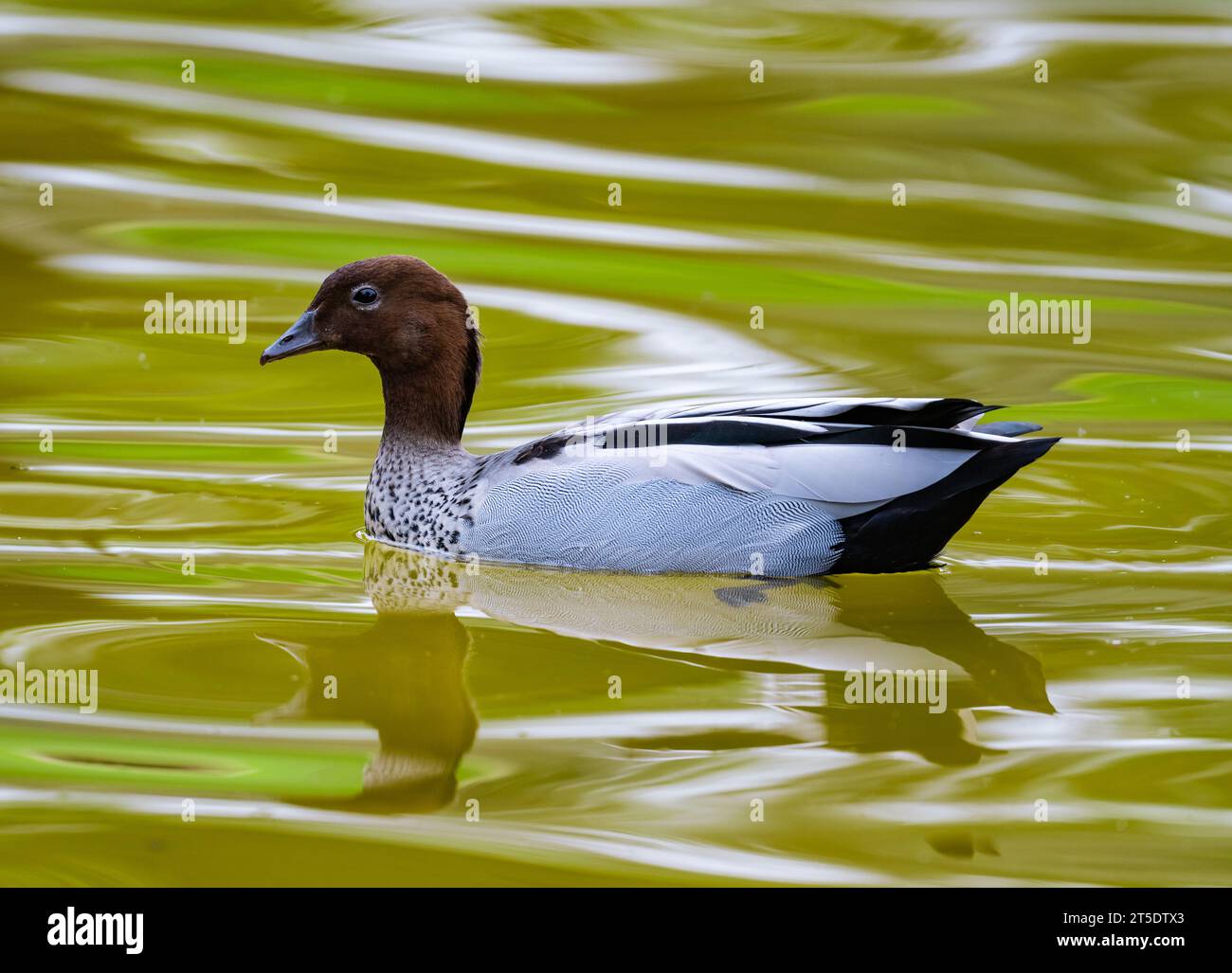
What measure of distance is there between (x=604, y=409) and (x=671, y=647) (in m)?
3.59

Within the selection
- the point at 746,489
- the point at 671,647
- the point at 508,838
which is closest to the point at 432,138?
the point at 746,489

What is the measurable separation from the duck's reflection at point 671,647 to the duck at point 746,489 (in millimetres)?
107

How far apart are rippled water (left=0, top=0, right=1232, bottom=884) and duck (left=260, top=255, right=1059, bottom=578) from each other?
15 centimetres

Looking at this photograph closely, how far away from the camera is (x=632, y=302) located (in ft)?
38.4

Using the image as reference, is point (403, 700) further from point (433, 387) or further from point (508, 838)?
point (433, 387)

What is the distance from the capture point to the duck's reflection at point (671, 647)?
5.77 m

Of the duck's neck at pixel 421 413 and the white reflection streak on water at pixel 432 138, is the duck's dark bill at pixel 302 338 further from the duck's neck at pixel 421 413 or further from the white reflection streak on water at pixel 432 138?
the white reflection streak on water at pixel 432 138

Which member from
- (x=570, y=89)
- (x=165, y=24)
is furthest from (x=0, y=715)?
(x=165, y=24)

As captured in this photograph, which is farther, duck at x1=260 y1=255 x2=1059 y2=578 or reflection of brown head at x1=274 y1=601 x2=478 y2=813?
duck at x1=260 y1=255 x2=1059 y2=578

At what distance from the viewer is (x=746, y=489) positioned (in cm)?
729

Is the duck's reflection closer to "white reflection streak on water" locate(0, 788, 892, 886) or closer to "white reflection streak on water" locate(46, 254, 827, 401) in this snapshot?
"white reflection streak on water" locate(0, 788, 892, 886)

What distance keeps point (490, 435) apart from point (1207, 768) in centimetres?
506

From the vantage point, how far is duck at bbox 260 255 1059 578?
7199 mm

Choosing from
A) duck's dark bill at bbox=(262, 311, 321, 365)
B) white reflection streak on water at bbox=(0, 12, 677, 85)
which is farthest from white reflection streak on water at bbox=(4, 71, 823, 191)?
duck's dark bill at bbox=(262, 311, 321, 365)
